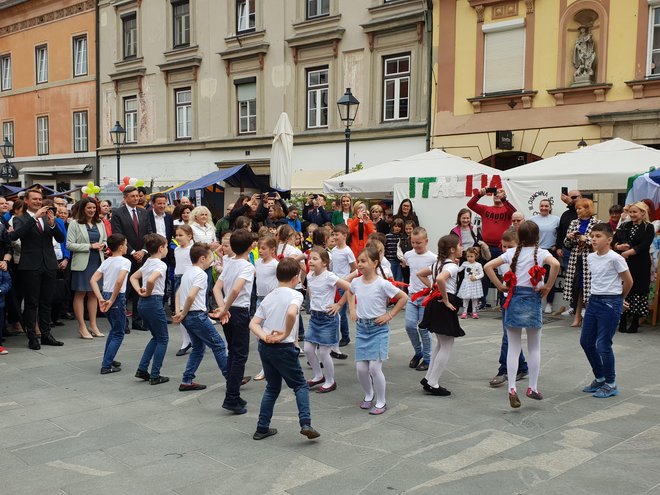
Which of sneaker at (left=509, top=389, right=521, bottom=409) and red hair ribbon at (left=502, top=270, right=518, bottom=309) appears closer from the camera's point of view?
sneaker at (left=509, top=389, right=521, bottom=409)

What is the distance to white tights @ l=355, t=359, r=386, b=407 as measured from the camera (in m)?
5.64

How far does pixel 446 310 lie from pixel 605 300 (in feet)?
4.84

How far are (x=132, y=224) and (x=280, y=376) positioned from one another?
5.64 m

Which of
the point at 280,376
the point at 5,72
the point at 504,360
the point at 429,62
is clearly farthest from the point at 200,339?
the point at 5,72

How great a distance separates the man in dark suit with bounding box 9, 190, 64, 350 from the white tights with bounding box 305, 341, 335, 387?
387cm

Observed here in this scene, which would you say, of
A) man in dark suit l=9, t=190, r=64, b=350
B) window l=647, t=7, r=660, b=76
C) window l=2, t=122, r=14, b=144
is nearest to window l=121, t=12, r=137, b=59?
window l=2, t=122, r=14, b=144

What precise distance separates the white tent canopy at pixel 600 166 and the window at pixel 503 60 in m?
6.06

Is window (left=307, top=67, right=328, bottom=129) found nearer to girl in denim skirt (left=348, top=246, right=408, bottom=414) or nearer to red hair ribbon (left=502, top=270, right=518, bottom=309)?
red hair ribbon (left=502, top=270, right=518, bottom=309)

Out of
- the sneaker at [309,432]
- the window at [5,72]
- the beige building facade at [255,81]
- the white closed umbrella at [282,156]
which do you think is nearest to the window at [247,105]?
the beige building facade at [255,81]

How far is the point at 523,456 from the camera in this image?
15.3 ft

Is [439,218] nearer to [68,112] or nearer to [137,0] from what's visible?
[137,0]

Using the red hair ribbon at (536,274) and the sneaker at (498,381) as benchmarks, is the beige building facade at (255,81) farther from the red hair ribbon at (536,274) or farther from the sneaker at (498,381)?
the red hair ribbon at (536,274)

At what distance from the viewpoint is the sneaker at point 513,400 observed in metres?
5.65

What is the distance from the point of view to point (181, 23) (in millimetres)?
24750
